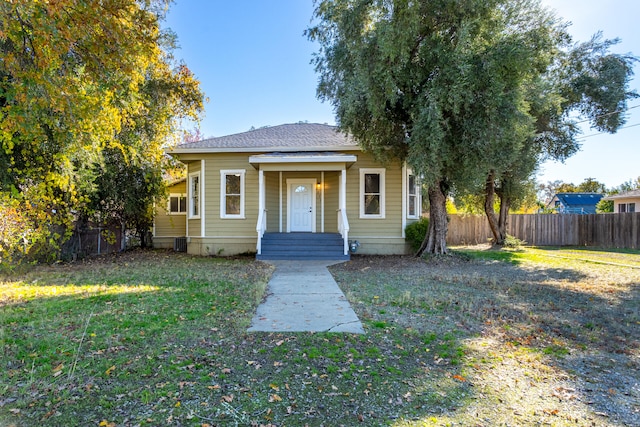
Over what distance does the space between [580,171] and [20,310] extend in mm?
52515

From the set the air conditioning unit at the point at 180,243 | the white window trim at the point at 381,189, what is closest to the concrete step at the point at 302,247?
the white window trim at the point at 381,189

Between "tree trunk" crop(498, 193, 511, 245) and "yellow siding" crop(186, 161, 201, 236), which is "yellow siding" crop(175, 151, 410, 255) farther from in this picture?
"tree trunk" crop(498, 193, 511, 245)

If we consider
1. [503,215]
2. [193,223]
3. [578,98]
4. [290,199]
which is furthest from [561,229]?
[193,223]

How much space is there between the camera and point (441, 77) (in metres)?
8.98

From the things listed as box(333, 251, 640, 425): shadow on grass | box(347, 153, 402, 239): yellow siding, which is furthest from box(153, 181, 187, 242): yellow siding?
box(333, 251, 640, 425): shadow on grass

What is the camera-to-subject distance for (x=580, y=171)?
42.9 metres

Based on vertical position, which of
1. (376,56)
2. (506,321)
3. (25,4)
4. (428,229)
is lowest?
(506,321)

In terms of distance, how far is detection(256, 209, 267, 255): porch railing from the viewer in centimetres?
1103

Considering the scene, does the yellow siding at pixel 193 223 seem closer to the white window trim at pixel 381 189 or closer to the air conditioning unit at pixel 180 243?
the air conditioning unit at pixel 180 243

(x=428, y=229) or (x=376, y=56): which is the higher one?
(x=376, y=56)

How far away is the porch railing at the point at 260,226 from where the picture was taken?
36.2 ft

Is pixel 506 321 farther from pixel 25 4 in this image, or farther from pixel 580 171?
pixel 580 171

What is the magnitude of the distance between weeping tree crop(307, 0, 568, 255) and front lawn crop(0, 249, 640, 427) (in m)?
4.19

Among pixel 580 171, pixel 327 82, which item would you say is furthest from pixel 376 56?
pixel 580 171
